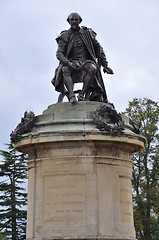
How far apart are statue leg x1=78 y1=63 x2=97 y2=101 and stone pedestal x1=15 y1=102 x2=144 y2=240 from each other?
3.07 feet

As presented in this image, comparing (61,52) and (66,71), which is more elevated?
(61,52)

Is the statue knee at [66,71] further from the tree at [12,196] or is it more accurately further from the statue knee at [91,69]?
the tree at [12,196]

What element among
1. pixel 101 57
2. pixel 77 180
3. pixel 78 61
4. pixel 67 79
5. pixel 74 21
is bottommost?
pixel 77 180

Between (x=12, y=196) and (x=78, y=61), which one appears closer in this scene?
(x=78, y=61)

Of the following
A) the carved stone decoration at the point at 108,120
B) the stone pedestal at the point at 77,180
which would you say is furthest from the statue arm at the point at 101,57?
the stone pedestal at the point at 77,180

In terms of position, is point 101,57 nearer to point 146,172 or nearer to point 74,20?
point 74,20

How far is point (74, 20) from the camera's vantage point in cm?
1606

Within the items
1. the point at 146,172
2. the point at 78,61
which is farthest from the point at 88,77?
the point at 146,172

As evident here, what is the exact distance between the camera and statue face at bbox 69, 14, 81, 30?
16.1 m

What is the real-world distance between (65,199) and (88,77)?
3741mm

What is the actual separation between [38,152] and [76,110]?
154 centimetres

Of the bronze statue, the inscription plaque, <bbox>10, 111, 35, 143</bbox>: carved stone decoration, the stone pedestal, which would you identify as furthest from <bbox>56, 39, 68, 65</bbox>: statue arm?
the inscription plaque

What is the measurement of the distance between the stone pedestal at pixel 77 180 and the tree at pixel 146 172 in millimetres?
22489

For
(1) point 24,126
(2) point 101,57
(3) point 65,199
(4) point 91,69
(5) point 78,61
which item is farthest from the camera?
(2) point 101,57
